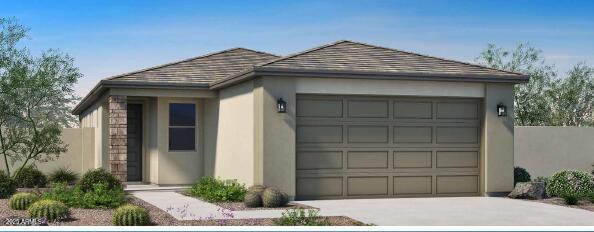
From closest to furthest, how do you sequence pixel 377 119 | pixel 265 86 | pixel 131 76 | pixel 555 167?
1. pixel 265 86
2. pixel 377 119
3. pixel 131 76
4. pixel 555 167

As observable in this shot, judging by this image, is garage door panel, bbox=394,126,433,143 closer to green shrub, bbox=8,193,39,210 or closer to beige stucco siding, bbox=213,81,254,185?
beige stucco siding, bbox=213,81,254,185

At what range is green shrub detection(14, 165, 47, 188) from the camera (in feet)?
69.7

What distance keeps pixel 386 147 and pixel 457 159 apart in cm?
172

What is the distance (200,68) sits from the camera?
2153cm

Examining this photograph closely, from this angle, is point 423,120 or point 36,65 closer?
point 423,120

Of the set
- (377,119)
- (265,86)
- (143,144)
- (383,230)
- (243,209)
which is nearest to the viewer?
(383,230)

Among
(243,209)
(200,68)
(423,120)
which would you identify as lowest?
(243,209)

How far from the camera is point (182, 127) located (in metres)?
20.7

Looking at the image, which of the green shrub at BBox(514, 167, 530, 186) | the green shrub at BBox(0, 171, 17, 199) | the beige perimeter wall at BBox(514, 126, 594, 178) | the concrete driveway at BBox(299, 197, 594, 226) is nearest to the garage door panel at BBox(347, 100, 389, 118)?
the concrete driveway at BBox(299, 197, 594, 226)

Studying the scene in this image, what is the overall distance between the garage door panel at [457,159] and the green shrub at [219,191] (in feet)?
14.1

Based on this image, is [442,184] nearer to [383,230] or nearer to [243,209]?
[243,209]

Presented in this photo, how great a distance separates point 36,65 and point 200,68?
4420mm

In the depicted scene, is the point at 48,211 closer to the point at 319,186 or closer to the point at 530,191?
the point at 319,186

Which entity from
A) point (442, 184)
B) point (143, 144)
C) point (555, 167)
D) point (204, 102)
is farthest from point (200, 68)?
point (555, 167)
